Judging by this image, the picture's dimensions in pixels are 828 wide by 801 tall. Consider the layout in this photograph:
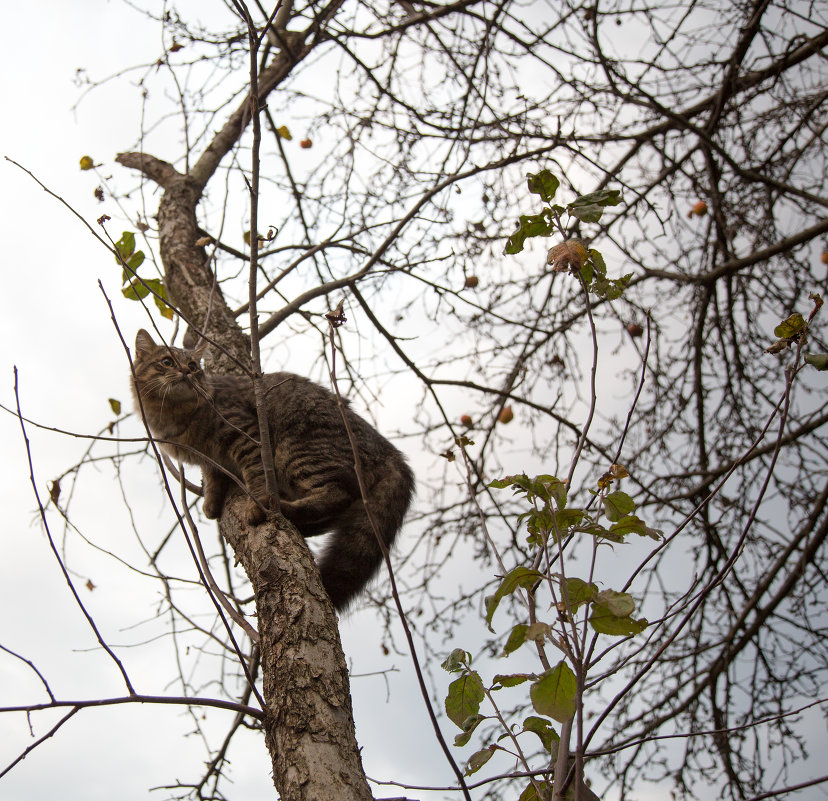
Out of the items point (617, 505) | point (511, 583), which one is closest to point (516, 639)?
point (511, 583)

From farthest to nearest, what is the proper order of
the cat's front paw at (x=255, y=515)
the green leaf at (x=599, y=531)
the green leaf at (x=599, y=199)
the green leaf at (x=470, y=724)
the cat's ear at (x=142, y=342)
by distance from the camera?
the cat's ear at (x=142, y=342)
the cat's front paw at (x=255, y=515)
the green leaf at (x=599, y=199)
the green leaf at (x=470, y=724)
the green leaf at (x=599, y=531)

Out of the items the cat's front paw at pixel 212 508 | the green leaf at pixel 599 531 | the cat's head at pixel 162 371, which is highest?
the cat's head at pixel 162 371

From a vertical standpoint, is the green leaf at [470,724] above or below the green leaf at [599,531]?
below

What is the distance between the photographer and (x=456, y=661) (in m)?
1.61

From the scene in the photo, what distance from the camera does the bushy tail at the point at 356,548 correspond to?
9.80ft

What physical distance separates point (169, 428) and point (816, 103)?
14.0 feet

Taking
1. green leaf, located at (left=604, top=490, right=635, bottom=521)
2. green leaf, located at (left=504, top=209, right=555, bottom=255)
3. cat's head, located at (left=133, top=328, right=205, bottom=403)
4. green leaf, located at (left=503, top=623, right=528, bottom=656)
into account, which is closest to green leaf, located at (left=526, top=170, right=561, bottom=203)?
green leaf, located at (left=504, top=209, right=555, bottom=255)

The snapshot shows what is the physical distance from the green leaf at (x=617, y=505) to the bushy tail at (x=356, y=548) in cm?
141

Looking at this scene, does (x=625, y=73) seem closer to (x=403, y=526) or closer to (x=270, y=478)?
(x=403, y=526)

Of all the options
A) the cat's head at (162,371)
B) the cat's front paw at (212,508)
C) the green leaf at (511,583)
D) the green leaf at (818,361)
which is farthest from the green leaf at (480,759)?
the cat's head at (162,371)

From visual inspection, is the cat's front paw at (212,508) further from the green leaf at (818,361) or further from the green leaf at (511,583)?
the green leaf at (818,361)

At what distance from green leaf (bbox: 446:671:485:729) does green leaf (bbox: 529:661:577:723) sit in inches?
9.5

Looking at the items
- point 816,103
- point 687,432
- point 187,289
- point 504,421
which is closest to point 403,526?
point 504,421

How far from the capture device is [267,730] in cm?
188
